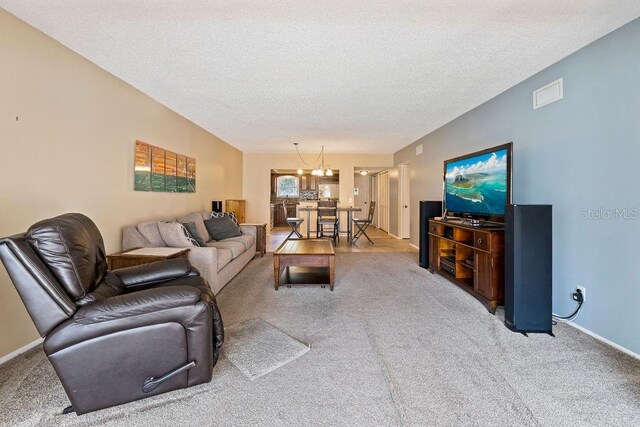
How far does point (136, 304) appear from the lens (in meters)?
1.39

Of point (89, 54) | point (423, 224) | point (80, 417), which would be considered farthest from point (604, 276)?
point (89, 54)

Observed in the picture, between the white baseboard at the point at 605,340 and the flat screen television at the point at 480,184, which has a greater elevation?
the flat screen television at the point at 480,184

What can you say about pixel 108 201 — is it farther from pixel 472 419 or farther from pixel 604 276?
pixel 604 276

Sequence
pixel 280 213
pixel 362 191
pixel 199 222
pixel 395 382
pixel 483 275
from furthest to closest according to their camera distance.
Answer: pixel 362 191 < pixel 280 213 < pixel 199 222 < pixel 483 275 < pixel 395 382

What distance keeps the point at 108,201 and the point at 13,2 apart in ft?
5.32

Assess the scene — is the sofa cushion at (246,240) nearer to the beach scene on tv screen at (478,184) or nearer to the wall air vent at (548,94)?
the beach scene on tv screen at (478,184)

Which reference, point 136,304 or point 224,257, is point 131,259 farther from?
point 136,304

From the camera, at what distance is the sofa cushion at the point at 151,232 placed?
3021mm

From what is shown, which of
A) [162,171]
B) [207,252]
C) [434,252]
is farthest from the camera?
[434,252]

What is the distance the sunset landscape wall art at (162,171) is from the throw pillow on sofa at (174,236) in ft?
2.00

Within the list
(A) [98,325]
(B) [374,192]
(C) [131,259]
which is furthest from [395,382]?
(B) [374,192]

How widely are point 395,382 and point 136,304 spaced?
1.53 metres

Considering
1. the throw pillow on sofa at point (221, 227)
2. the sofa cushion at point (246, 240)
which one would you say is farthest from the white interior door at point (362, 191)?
the throw pillow on sofa at point (221, 227)

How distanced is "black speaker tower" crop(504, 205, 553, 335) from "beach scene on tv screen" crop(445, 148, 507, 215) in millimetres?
530
